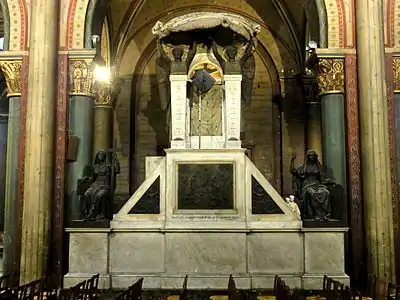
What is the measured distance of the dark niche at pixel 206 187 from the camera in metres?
9.81

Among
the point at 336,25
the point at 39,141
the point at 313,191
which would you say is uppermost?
the point at 336,25

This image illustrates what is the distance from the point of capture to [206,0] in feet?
55.9

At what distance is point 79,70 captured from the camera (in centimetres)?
1055

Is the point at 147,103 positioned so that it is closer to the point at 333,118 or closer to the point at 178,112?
the point at 178,112

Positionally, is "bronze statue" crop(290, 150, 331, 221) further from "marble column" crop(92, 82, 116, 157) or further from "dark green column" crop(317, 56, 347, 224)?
"marble column" crop(92, 82, 116, 157)

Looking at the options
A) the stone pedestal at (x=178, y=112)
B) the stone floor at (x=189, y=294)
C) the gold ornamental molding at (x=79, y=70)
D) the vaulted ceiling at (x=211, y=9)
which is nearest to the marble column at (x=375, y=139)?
the stone floor at (x=189, y=294)

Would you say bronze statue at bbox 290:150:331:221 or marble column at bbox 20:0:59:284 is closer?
bronze statue at bbox 290:150:331:221

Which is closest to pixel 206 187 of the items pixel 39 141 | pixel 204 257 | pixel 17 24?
pixel 204 257

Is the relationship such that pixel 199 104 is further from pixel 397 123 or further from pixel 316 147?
pixel 316 147

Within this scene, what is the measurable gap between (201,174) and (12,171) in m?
3.38

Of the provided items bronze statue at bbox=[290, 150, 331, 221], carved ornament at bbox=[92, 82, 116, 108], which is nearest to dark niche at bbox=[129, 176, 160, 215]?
bronze statue at bbox=[290, 150, 331, 221]

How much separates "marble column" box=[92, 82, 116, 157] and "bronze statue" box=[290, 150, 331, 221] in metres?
6.93

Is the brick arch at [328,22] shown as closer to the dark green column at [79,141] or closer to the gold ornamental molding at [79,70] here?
the gold ornamental molding at [79,70]

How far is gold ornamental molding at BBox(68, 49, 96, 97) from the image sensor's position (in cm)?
1052
